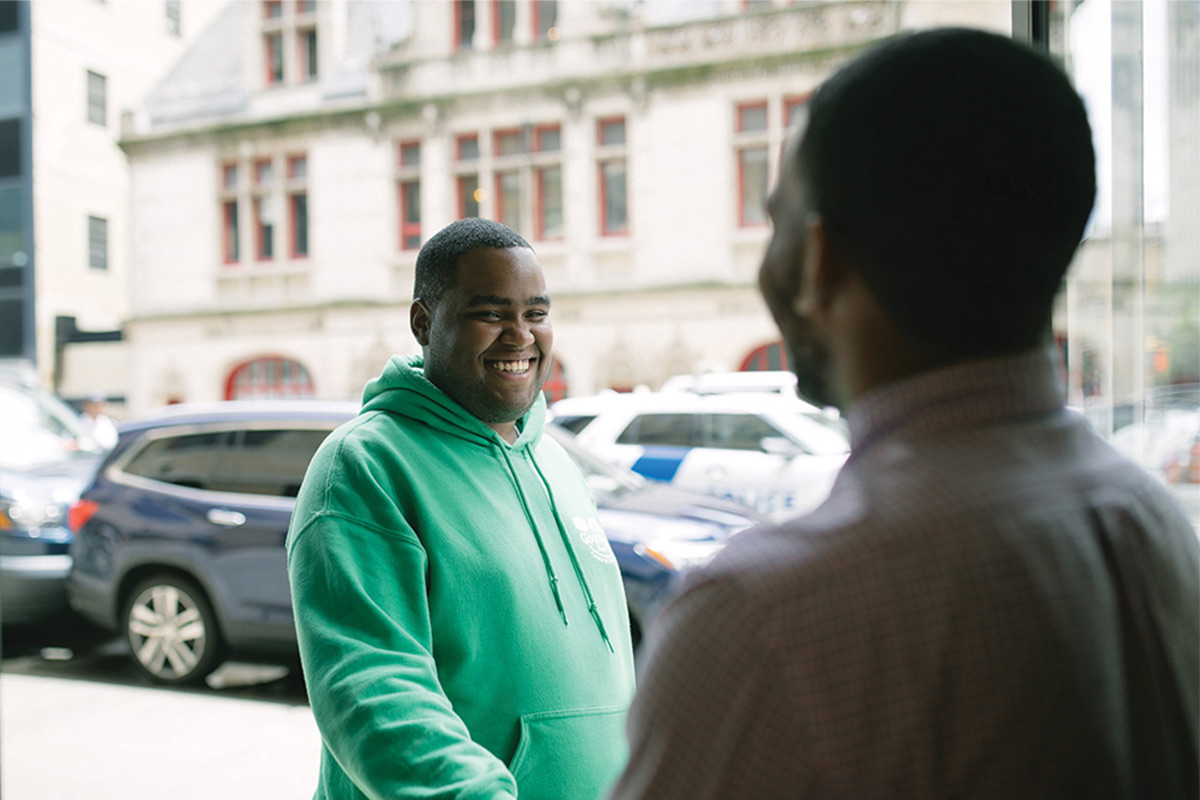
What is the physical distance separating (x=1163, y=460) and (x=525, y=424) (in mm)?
1139

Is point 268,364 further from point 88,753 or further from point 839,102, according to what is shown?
point 839,102

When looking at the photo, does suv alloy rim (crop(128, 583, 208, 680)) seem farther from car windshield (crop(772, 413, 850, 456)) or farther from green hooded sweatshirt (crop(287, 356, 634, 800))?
car windshield (crop(772, 413, 850, 456))

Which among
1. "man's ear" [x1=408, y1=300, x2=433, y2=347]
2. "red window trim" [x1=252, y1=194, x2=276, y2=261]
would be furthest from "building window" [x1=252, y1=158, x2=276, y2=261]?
"man's ear" [x1=408, y1=300, x2=433, y2=347]

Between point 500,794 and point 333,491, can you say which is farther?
point 333,491

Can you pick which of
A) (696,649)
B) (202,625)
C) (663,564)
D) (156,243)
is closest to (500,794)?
(696,649)

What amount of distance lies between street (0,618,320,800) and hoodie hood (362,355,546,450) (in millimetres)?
2935

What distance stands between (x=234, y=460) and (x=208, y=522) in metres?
0.37

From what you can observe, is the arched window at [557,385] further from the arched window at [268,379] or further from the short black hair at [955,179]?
the short black hair at [955,179]

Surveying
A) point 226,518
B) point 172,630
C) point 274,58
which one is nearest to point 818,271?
point 226,518

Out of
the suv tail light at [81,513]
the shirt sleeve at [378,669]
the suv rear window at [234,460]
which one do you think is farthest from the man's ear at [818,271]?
the suv tail light at [81,513]

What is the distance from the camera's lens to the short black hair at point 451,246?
176 centimetres

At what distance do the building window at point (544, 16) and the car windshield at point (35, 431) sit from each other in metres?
11.8

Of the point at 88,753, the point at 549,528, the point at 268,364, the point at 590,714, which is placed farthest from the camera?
the point at 268,364

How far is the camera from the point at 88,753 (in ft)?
15.0
